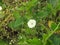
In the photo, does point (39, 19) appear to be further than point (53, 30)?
Yes

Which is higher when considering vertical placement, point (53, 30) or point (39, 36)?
point (53, 30)

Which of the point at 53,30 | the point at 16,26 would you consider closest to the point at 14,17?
the point at 16,26

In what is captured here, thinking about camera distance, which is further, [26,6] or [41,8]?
[41,8]

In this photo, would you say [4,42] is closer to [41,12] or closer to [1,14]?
[1,14]

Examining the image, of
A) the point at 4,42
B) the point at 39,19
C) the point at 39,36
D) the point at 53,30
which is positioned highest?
the point at 53,30

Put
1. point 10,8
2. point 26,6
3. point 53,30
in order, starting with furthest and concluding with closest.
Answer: point 10,8 → point 26,6 → point 53,30

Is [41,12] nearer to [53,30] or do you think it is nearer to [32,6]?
[32,6]

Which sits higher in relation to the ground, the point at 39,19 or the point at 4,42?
the point at 39,19

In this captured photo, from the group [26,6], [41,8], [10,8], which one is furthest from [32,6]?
[10,8]

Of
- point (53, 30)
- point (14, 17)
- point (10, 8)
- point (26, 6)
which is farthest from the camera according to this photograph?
point (10, 8)
